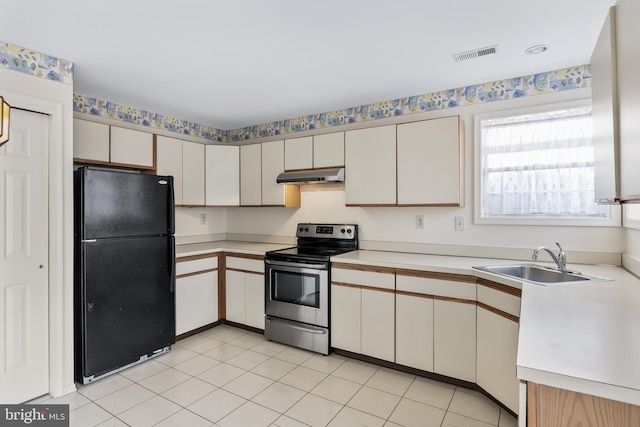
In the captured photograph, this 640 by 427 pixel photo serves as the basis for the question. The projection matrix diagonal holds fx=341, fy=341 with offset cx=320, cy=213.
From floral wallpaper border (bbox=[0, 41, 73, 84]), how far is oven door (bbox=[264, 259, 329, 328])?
7.15 ft

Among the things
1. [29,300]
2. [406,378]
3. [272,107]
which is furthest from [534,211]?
[29,300]

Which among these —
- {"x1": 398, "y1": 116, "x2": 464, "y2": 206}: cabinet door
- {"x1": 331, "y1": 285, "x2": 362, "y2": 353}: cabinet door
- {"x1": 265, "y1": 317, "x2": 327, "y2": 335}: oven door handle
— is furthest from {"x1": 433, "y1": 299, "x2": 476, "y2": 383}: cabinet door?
{"x1": 265, "y1": 317, "x2": 327, "y2": 335}: oven door handle

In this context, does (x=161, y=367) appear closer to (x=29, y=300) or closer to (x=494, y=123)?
(x=29, y=300)

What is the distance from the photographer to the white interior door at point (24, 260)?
2186mm

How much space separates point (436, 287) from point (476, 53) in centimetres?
167

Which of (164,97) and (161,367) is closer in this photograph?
(161,367)

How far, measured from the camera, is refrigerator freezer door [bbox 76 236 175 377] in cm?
251

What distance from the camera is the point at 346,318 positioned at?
116 inches

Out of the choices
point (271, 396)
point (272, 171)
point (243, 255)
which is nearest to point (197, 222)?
point (243, 255)

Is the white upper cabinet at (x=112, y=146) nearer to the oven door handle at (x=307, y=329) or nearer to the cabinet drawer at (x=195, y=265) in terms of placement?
the cabinet drawer at (x=195, y=265)

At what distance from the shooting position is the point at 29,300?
2285mm

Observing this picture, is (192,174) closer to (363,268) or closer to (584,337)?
(363,268)

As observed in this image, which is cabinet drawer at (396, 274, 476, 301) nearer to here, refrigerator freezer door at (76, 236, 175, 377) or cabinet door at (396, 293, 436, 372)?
cabinet door at (396, 293, 436, 372)

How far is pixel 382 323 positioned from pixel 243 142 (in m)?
2.89
